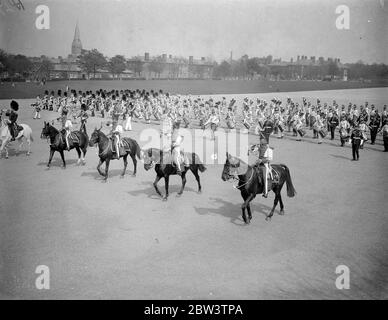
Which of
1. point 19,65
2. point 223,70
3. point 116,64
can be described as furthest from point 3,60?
point 223,70

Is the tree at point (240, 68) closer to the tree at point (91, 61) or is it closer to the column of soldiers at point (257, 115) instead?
the tree at point (91, 61)

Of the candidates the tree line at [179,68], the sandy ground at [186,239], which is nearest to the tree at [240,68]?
the tree line at [179,68]

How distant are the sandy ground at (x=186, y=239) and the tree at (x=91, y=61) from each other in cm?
5732

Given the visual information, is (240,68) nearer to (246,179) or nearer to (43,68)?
(43,68)

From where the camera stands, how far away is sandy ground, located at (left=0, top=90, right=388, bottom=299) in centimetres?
641

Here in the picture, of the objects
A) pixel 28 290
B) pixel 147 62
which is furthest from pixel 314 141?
pixel 147 62

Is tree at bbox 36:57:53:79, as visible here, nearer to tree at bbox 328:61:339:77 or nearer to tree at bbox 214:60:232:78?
tree at bbox 214:60:232:78

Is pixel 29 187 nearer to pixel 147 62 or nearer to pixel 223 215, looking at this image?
pixel 223 215

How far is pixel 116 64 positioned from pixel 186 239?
68.1 metres

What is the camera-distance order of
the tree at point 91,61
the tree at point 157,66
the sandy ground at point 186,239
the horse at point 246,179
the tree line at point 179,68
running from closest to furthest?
the sandy ground at point 186,239 < the horse at point 246,179 < the tree line at point 179,68 < the tree at point 91,61 < the tree at point 157,66

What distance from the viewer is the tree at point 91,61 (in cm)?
6662

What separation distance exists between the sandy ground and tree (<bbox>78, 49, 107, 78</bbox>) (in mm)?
57317

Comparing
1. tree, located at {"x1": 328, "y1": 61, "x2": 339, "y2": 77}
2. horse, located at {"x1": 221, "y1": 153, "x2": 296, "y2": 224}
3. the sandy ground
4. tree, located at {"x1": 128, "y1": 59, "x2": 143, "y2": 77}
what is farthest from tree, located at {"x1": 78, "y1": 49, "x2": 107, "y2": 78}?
horse, located at {"x1": 221, "y1": 153, "x2": 296, "y2": 224}

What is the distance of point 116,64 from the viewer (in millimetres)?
71688
